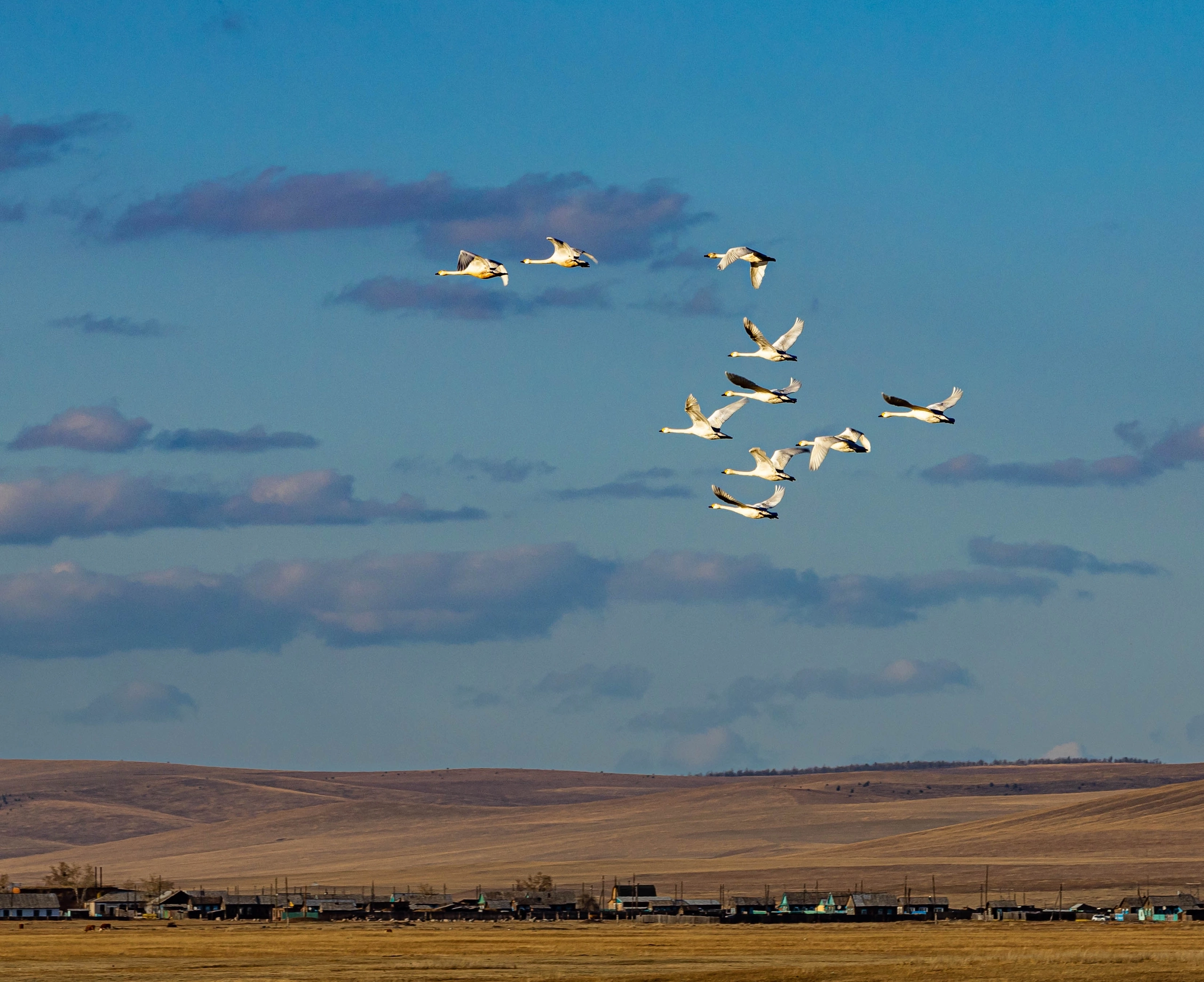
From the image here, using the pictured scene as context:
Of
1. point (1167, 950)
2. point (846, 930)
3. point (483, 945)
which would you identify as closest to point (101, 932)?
point (483, 945)

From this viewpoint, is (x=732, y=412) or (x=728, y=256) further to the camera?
(x=732, y=412)

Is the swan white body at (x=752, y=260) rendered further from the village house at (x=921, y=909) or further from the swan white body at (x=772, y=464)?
the village house at (x=921, y=909)

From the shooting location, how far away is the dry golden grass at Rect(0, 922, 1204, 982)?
3880 inches

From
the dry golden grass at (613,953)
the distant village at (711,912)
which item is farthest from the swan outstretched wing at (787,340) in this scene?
the distant village at (711,912)

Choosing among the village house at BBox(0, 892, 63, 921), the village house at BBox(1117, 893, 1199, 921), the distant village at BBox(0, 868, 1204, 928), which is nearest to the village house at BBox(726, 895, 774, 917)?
the distant village at BBox(0, 868, 1204, 928)

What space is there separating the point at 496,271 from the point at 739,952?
68.4 meters

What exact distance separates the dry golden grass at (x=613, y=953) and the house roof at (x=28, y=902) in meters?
26.0

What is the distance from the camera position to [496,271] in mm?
62906

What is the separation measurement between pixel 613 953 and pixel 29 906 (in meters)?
91.2

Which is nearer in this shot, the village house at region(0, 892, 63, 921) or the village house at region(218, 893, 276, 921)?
the village house at region(0, 892, 63, 921)

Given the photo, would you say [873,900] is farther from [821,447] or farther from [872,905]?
[821,447]

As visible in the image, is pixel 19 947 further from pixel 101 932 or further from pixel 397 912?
pixel 397 912

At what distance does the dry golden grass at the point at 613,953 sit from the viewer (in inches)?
3880

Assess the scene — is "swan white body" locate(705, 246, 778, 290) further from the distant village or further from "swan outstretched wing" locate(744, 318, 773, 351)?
the distant village
